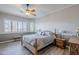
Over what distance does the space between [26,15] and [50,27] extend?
620 mm

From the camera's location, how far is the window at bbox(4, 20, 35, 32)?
68.7 inches

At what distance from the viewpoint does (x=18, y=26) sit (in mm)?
1838

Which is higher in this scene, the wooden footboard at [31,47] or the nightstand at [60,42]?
the nightstand at [60,42]

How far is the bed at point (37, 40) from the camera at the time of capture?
180 cm

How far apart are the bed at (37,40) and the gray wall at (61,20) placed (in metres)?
0.16

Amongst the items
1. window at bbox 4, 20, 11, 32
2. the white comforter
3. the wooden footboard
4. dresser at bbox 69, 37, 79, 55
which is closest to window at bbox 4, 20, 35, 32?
window at bbox 4, 20, 11, 32

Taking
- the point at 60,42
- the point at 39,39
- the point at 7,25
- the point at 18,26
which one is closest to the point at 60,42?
the point at 60,42

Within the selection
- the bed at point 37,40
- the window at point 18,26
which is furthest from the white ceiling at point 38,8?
the bed at point 37,40

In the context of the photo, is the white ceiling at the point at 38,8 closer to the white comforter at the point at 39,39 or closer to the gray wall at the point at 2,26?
the gray wall at the point at 2,26

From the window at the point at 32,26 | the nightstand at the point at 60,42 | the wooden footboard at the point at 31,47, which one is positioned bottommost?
the wooden footboard at the point at 31,47

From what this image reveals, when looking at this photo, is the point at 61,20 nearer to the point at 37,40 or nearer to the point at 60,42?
the point at 60,42

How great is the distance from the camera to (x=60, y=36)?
1.85 metres

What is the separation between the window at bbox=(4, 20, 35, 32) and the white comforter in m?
0.17

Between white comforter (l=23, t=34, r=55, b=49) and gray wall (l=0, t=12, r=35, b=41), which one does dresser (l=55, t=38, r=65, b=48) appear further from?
gray wall (l=0, t=12, r=35, b=41)
